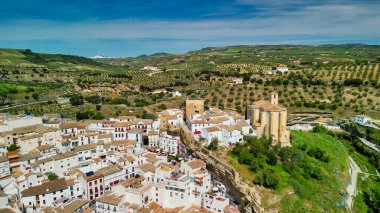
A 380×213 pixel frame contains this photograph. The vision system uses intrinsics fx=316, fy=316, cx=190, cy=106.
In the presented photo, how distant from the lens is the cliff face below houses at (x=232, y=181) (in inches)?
1162

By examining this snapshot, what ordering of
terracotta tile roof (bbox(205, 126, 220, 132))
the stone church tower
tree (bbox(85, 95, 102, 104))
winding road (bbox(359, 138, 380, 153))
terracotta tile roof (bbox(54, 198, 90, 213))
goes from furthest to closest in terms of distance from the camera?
tree (bbox(85, 95, 102, 104))
winding road (bbox(359, 138, 380, 153))
the stone church tower
terracotta tile roof (bbox(205, 126, 220, 132))
terracotta tile roof (bbox(54, 198, 90, 213))

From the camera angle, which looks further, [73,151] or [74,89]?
[74,89]

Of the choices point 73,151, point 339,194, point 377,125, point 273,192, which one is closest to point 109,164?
point 73,151

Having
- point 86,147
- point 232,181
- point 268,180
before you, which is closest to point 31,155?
point 86,147

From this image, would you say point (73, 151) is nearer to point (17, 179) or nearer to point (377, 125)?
point (17, 179)

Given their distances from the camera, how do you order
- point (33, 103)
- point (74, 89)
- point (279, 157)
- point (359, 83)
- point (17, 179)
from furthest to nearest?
point (74, 89) → point (359, 83) → point (33, 103) → point (279, 157) → point (17, 179)

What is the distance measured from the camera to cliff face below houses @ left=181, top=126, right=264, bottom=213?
29.5m

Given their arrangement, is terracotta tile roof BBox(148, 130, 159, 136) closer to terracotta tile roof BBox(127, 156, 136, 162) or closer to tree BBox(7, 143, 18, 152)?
terracotta tile roof BBox(127, 156, 136, 162)

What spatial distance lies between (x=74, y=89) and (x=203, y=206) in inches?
2308

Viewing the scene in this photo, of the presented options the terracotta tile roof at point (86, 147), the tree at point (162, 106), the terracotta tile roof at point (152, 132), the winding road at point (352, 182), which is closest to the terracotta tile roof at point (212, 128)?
the terracotta tile roof at point (152, 132)

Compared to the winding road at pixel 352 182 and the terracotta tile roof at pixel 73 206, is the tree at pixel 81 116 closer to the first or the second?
the terracotta tile roof at pixel 73 206

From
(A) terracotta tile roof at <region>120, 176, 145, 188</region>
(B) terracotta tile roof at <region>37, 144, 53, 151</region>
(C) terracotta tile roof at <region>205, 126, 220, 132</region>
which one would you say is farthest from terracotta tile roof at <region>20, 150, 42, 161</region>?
(C) terracotta tile roof at <region>205, 126, 220, 132</region>

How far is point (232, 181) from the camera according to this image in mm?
32094

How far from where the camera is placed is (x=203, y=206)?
30.8 metres
